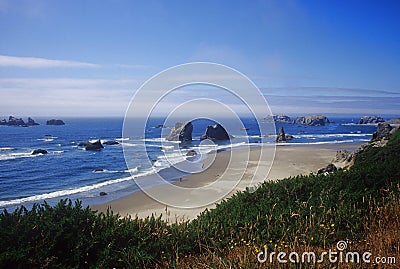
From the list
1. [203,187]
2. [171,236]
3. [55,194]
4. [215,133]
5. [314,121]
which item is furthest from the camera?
[314,121]

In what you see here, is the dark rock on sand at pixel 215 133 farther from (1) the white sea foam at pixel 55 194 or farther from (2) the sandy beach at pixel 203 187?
(1) the white sea foam at pixel 55 194

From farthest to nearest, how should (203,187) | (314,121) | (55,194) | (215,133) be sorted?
(314,121), (215,133), (203,187), (55,194)

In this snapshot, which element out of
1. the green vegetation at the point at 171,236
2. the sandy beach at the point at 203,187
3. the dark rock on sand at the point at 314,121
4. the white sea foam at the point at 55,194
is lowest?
A: the white sea foam at the point at 55,194

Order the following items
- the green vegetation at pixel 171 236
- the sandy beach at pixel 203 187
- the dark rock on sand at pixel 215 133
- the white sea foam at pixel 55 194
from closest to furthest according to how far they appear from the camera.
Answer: the green vegetation at pixel 171 236
the sandy beach at pixel 203 187
the white sea foam at pixel 55 194
the dark rock on sand at pixel 215 133

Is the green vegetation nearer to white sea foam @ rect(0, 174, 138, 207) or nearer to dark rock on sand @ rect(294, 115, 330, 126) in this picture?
white sea foam @ rect(0, 174, 138, 207)

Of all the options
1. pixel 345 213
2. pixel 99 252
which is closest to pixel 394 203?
pixel 345 213

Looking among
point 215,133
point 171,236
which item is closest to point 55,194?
point 171,236

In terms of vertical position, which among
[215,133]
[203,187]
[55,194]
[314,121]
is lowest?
[55,194]

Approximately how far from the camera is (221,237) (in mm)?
4711

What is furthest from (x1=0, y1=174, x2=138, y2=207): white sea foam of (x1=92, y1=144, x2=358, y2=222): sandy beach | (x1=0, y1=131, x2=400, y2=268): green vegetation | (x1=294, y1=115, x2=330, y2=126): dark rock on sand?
(x1=294, y1=115, x2=330, y2=126): dark rock on sand

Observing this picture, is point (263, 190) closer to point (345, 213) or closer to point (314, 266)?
point (345, 213)

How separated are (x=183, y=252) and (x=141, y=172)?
24536 mm

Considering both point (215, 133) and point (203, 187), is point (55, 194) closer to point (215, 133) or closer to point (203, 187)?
point (203, 187)

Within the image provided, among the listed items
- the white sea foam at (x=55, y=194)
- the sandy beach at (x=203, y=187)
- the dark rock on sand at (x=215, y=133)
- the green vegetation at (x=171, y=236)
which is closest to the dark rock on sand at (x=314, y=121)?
the dark rock on sand at (x=215, y=133)
